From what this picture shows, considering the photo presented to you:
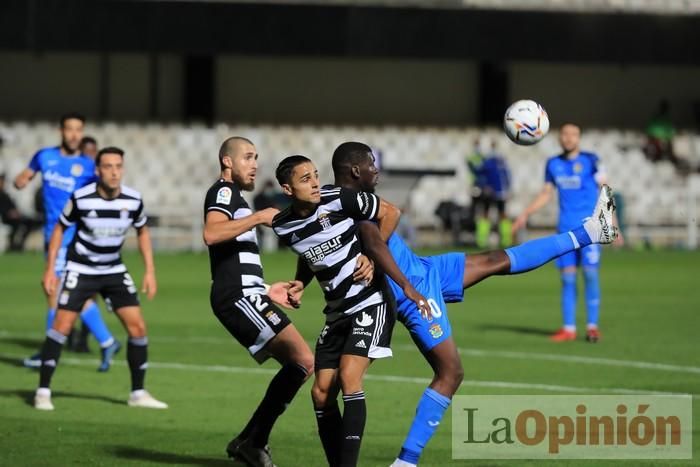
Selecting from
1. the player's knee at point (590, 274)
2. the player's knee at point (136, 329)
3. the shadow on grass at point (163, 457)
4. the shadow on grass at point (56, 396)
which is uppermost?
the player's knee at point (590, 274)

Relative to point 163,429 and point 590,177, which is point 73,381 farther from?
point 590,177

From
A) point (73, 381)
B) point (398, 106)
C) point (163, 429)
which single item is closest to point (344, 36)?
point (398, 106)

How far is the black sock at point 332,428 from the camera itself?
850 centimetres

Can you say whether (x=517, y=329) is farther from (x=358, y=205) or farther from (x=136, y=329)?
(x=358, y=205)

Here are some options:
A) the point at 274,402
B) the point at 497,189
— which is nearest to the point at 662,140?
the point at 497,189

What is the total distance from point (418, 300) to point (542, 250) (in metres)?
1.60

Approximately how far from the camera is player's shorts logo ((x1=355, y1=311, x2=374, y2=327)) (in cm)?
831

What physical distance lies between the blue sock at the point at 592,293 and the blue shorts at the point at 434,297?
743 centimetres

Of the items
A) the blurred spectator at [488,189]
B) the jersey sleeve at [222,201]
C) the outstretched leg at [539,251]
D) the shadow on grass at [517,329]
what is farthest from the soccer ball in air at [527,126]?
the blurred spectator at [488,189]

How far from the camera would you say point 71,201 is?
12.1 metres

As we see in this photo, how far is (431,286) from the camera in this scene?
880cm

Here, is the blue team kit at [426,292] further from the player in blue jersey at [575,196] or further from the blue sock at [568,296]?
the blue sock at [568,296]

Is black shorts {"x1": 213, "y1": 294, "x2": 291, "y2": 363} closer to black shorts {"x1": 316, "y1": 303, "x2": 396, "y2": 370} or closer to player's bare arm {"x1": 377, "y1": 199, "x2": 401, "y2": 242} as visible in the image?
black shorts {"x1": 316, "y1": 303, "x2": 396, "y2": 370}

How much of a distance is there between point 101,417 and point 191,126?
25.1 metres
